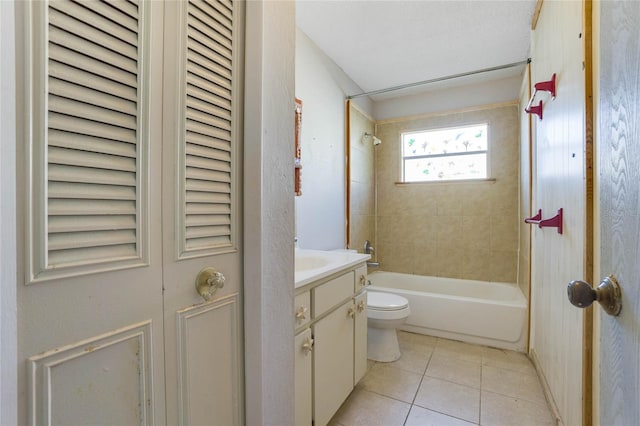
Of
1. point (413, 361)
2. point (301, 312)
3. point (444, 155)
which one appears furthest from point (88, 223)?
point (444, 155)

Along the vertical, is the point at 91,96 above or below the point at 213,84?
below

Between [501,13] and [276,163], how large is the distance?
2.16 m

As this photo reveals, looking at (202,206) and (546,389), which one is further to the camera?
(546,389)

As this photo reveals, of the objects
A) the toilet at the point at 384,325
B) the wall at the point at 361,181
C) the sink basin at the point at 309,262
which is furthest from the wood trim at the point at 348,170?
the sink basin at the point at 309,262

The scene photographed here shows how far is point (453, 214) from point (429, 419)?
2189mm

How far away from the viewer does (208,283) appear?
767 millimetres

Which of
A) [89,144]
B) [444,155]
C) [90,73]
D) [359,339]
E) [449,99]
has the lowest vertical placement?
[359,339]

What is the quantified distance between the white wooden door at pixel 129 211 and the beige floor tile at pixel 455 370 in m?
1.67

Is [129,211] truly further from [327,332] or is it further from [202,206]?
[327,332]

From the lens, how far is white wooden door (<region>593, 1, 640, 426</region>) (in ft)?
1.73

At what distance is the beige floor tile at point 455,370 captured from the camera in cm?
194

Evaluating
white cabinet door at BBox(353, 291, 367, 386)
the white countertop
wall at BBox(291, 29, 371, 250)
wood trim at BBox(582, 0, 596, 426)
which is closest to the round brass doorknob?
the white countertop

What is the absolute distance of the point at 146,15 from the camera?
2.10 ft

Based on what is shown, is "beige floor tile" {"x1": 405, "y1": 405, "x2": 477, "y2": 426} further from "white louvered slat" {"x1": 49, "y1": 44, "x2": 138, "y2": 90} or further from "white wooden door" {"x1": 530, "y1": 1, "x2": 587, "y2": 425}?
"white louvered slat" {"x1": 49, "y1": 44, "x2": 138, "y2": 90}
